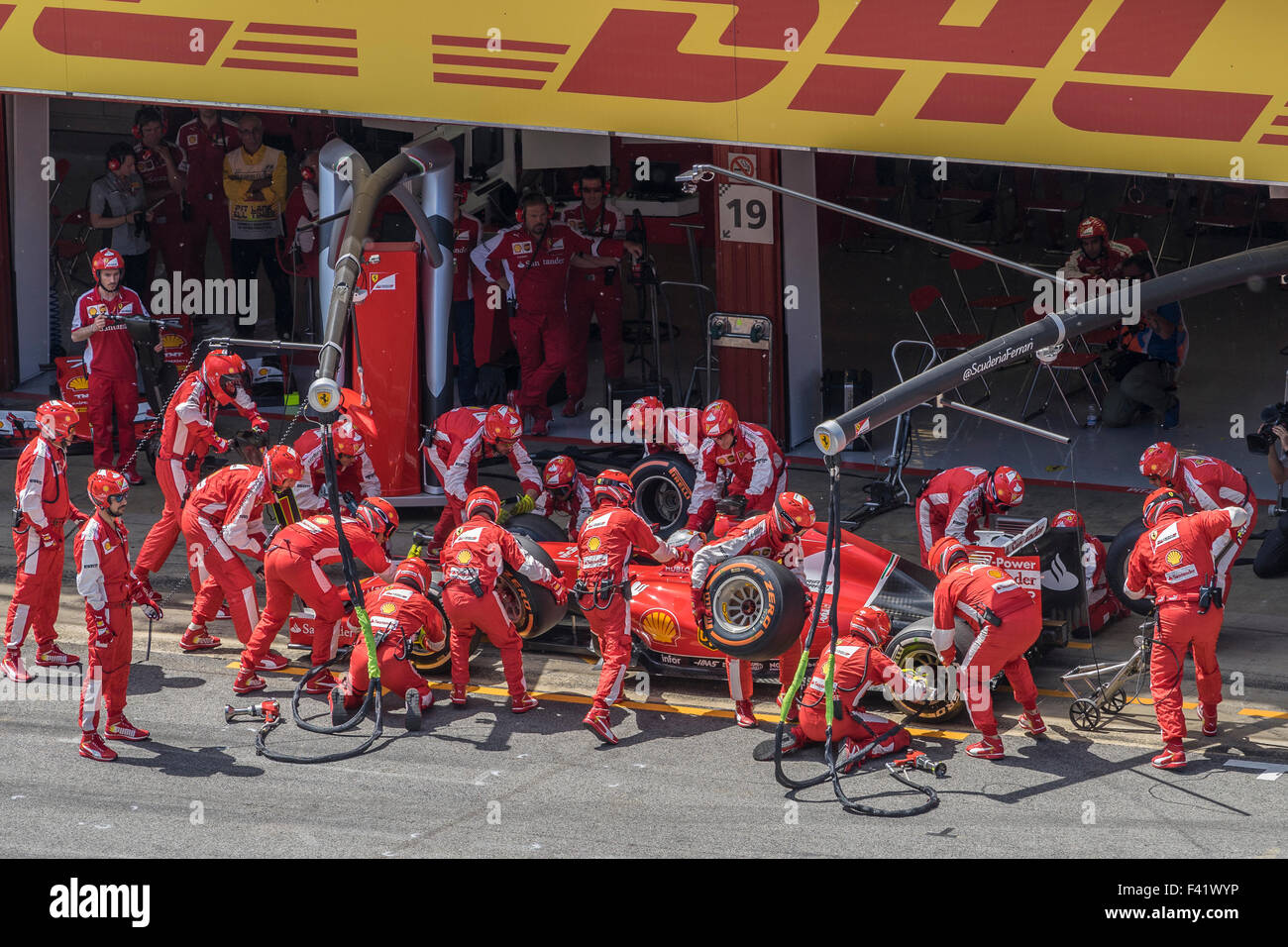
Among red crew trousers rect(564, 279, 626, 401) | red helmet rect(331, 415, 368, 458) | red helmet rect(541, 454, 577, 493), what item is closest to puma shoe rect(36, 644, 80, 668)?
red helmet rect(331, 415, 368, 458)

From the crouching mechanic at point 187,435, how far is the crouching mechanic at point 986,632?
6052mm

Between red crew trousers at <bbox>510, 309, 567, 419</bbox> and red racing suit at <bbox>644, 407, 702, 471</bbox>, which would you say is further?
red crew trousers at <bbox>510, 309, 567, 419</bbox>

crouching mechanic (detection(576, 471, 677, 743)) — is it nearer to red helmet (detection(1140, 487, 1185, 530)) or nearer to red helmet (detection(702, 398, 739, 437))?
red helmet (detection(702, 398, 739, 437))

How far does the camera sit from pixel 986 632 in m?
10.5

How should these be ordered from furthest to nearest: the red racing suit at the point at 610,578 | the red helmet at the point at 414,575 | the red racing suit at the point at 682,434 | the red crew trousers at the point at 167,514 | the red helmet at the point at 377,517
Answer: the red racing suit at the point at 682,434, the red crew trousers at the point at 167,514, the red helmet at the point at 377,517, the red helmet at the point at 414,575, the red racing suit at the point at 610,578

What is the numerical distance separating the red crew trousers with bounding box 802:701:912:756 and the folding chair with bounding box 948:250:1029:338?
6.02 m

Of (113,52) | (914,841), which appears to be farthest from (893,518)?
(113,52)

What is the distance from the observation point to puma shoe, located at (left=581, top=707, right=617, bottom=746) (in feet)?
36.0

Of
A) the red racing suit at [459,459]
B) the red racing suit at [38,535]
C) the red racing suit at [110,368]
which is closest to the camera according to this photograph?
the red racing suit at [38,535]

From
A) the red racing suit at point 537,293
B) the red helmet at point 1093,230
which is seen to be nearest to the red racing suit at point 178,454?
the red racing suit at point 537,293

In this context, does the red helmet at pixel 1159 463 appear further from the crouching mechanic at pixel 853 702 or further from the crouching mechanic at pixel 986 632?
the crouching mechanic at pixel 853 702

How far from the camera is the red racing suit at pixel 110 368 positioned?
51.3ft

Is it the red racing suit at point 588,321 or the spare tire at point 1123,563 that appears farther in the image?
the red racing suit at point 588,321

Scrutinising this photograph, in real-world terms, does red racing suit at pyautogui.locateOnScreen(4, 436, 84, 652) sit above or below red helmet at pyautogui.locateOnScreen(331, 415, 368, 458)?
below
